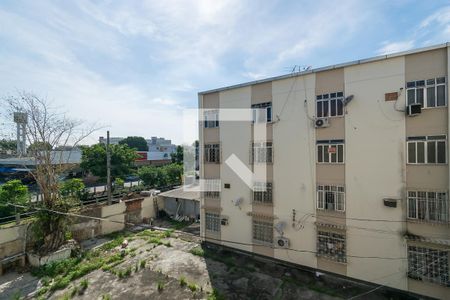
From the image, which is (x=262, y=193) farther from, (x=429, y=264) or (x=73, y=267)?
(x=73, y=267)

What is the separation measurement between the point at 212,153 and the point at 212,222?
4.28 meters

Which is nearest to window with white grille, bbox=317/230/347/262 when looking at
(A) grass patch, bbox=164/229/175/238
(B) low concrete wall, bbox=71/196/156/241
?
(A) grass patch, bbox=164/229/175/238

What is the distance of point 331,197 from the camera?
1104cm

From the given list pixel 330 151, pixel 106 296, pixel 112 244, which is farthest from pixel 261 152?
pixel 112 244

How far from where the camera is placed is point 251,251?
13344mm

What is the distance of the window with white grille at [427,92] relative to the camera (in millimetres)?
8789

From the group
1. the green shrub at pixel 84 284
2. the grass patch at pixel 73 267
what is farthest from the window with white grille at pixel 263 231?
the green shrub at pixel 84 284

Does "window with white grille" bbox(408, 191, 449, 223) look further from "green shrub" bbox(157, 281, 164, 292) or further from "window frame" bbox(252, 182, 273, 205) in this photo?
"green shrub" bbox(157, 281, 164, 292)

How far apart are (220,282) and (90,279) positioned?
231 inches

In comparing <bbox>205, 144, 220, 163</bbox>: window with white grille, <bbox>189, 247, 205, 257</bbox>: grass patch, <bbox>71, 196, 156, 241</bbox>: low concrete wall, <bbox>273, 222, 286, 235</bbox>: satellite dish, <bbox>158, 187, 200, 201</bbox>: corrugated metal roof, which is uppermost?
<bbox>205, 144, 220, 163</bbox>: window with white grille

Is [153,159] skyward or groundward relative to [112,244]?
skyward

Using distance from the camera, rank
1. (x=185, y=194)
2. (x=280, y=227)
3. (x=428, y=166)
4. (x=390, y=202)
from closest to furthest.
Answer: (x=428, y=166) < (x=390, y=202) < (x=280, y=227) < (x=185, y=194)

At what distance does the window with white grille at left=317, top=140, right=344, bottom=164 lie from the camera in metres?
10.8

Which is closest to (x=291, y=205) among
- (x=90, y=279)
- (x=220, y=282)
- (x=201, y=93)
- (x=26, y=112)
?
(x=220, y=282)
